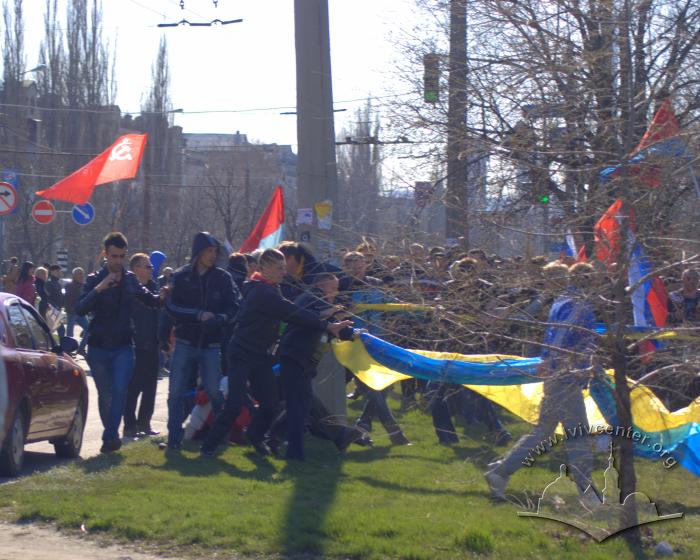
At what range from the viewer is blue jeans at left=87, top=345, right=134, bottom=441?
960 centimetres

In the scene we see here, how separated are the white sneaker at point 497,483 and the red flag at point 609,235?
6.69ft

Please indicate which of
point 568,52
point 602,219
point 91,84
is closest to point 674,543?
point 602,219

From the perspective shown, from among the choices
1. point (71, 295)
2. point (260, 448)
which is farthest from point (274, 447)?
point (71, 295)

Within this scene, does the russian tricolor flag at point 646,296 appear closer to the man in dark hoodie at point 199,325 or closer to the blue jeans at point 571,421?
the blue jeans at point 571,421

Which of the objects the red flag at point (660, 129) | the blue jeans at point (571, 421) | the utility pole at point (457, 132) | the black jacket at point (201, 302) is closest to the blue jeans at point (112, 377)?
the black jacket at point (201, 302)

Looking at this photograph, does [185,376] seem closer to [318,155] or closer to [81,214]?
[318,155]

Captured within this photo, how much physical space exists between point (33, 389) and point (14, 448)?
537 millimetres

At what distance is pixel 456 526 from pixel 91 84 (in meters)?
46.8

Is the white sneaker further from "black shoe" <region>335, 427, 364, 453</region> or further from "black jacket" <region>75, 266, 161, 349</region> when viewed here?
"black jacket" <region>75, 266, 161, 349</region>

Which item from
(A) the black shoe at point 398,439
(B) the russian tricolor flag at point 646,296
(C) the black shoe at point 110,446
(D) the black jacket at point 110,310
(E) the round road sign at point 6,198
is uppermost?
(E) the round road sign at point 6,198

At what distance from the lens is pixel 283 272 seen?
8.65 m

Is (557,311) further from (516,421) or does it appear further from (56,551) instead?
(516,421)

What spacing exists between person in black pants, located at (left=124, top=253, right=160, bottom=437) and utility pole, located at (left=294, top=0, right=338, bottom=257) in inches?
78.3

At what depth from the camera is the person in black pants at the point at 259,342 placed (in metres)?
8.60
